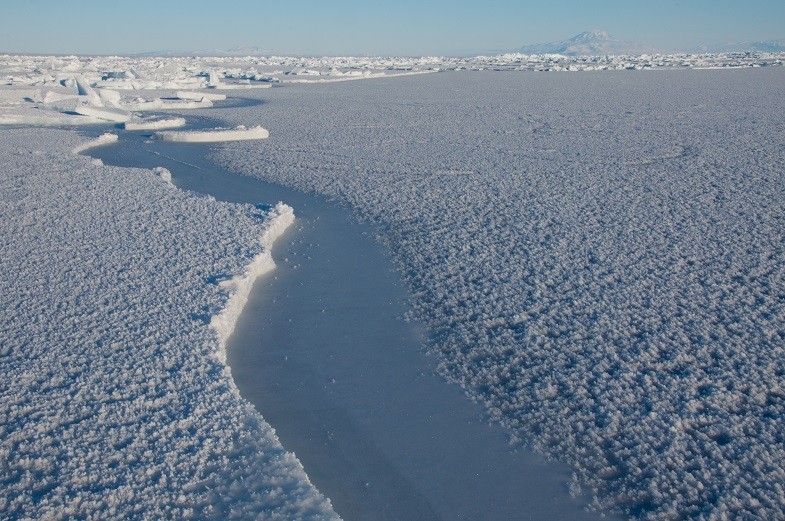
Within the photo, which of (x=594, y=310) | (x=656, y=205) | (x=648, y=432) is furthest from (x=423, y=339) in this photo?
(x=656, y=205)

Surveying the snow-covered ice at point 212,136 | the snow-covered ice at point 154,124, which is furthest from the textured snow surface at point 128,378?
the snow-covered ice at point 154,124

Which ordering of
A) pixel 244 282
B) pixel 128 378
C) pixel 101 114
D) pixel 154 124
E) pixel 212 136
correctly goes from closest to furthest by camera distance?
pixel 128 378, pixel 244 282, pixel 212 136, pixel 154 124, pixel 101 114

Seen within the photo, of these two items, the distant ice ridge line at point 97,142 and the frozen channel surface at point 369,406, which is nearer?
the frozen channel surface at point 369,406

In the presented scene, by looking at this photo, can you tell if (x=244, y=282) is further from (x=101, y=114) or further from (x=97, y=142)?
(x=101, y=114)

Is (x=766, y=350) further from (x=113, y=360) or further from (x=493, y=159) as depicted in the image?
(x=493, y=159)

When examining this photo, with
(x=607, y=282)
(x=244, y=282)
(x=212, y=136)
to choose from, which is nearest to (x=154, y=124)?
(x=212, y=136)

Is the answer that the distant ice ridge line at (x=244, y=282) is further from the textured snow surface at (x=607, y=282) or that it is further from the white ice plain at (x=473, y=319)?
the textured snow surface at (x=607, y=282)
